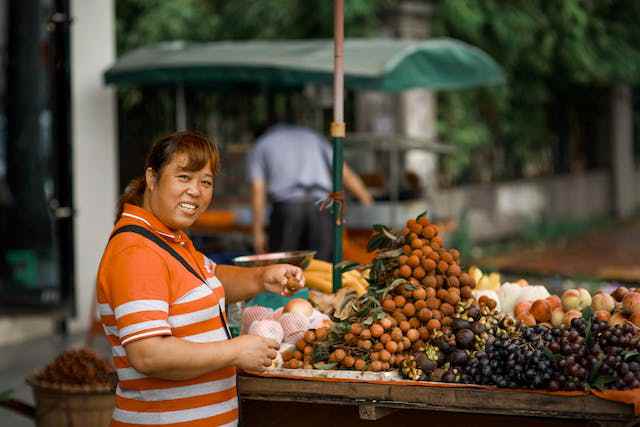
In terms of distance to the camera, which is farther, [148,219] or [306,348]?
[306,348]

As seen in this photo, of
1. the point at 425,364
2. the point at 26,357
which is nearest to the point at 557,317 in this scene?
the point at 425,364

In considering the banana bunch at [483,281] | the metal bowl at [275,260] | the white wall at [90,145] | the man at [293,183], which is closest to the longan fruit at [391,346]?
the metal bowl at [275,260]

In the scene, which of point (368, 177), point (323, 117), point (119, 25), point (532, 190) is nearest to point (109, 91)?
point (368, 177)

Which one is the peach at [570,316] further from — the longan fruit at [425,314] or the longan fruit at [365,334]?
Result: the longan fruit at [365,334]

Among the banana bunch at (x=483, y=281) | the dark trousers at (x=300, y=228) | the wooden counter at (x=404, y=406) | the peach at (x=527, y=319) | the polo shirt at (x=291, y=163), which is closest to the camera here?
the wooden counter at (x=404, y=406)

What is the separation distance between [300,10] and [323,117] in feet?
4.82

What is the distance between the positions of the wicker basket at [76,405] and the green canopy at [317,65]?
3.80 metres

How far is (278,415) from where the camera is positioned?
3.98 meters

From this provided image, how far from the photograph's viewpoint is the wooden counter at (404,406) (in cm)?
345

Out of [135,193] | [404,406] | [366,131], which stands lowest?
[404,406]

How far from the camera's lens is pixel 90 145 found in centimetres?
907

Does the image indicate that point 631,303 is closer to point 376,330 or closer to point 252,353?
point 376,330

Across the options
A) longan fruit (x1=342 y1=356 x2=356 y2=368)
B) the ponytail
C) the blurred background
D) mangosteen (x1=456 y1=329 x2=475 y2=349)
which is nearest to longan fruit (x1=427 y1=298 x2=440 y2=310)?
mangosteen (x1=456 y1=329 x2=475 y2=349)

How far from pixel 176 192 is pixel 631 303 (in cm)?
188
